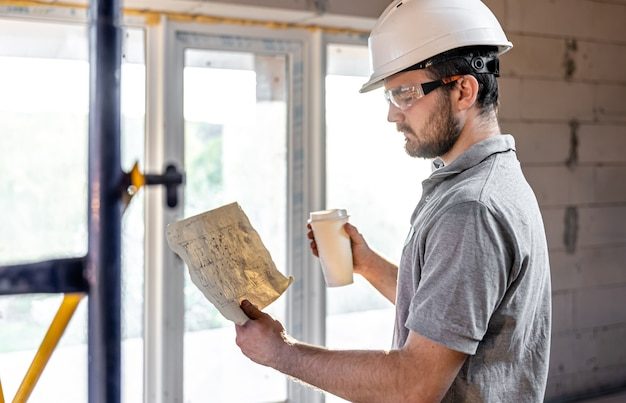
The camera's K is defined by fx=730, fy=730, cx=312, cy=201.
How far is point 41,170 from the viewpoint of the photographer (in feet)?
7.43

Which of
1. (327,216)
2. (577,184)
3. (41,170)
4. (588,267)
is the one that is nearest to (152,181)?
(327,216)

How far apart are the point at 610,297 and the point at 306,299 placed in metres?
1.65

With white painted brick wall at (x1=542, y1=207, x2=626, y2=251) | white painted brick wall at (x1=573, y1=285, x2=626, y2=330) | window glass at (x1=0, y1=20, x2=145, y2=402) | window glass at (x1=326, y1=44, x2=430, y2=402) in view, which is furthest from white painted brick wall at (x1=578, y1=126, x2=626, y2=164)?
window glass at (x1=0, y1=20, x2=145, y2=402)

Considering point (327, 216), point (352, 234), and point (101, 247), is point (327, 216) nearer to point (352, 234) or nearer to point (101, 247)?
point (352, 234)

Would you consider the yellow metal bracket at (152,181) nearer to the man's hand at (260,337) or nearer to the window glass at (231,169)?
the man's hand at (260,337)

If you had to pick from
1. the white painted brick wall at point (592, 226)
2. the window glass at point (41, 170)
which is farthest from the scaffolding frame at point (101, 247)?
the white painted brick wall at point (592, 226)

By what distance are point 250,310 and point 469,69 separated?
2.27 feet

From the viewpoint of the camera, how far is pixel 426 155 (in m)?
1.57

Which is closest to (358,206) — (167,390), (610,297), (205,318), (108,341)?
(205,318)

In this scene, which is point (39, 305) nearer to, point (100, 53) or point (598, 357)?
point (100, 53)

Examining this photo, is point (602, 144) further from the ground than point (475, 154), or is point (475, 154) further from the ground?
point (602, 144)

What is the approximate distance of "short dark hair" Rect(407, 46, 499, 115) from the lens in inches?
61.3

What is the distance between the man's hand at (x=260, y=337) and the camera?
1.47 meters

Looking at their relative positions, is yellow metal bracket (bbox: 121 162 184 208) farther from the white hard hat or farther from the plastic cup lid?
the plastic cup lid
